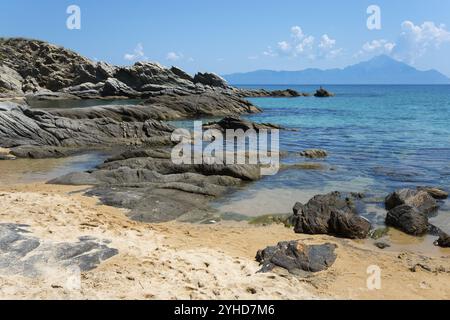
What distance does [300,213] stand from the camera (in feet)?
39.5

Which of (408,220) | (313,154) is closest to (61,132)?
(313,154)

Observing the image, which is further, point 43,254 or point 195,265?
point 195,265

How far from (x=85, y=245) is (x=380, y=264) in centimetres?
604

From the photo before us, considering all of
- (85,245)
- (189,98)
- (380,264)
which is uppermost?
(189,98)

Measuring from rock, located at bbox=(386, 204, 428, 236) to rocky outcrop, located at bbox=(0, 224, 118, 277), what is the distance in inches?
298

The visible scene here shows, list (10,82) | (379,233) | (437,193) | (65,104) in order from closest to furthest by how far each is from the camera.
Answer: (379,233) < (437,193) < (65,104) < (10,82)

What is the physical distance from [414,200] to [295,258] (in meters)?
6.53

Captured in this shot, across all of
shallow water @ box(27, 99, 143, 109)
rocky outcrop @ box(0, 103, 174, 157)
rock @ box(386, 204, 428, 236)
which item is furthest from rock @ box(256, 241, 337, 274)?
shallow water @ box(27, 99, 143, 109)

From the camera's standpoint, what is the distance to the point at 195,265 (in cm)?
828

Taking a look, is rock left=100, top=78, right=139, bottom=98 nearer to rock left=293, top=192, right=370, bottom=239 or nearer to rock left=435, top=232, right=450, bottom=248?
rock left=293, top=192, right=370, bottom=239

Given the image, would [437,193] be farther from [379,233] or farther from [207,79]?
[207,79]
